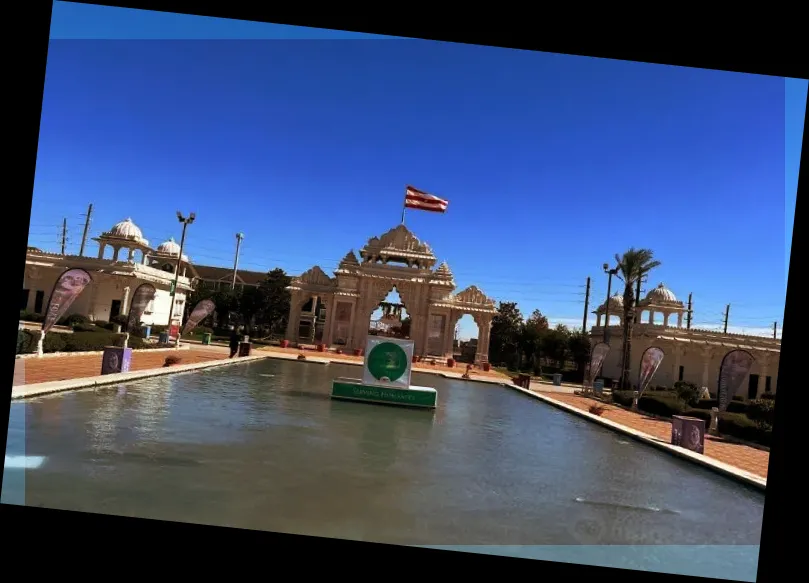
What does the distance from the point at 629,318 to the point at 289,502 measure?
33.8m

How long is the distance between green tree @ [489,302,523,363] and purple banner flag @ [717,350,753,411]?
39951mm

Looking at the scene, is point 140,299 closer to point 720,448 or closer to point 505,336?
point 720,448

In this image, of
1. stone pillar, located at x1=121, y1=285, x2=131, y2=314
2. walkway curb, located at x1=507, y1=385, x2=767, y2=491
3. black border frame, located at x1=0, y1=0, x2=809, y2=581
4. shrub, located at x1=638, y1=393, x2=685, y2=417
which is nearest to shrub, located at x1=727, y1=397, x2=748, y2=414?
shrub, located at x1=638, y1=393, x2=685, y2=417

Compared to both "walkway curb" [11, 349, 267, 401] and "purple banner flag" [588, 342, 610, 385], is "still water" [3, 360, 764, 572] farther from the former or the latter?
"purple banner flag" [588, 342, 610, 385]

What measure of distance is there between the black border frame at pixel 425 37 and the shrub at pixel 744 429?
1379cm

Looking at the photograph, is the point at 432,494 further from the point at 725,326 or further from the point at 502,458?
the point at 725,326

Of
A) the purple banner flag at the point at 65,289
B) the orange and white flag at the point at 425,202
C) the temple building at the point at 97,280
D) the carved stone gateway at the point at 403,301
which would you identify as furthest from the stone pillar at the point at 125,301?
the purple banner flag at the point at 65,289

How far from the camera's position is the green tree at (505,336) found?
58562 millimetres

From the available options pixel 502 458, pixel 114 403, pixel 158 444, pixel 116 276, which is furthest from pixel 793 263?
pixel 116 276

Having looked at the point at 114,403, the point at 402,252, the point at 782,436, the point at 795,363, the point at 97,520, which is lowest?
the point at 114,403

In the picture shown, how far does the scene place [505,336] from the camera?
5975cm

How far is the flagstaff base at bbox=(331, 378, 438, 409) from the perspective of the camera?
15.5m

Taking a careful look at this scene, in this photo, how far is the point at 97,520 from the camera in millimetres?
3881

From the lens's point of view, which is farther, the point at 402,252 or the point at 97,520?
the point at 402,252
